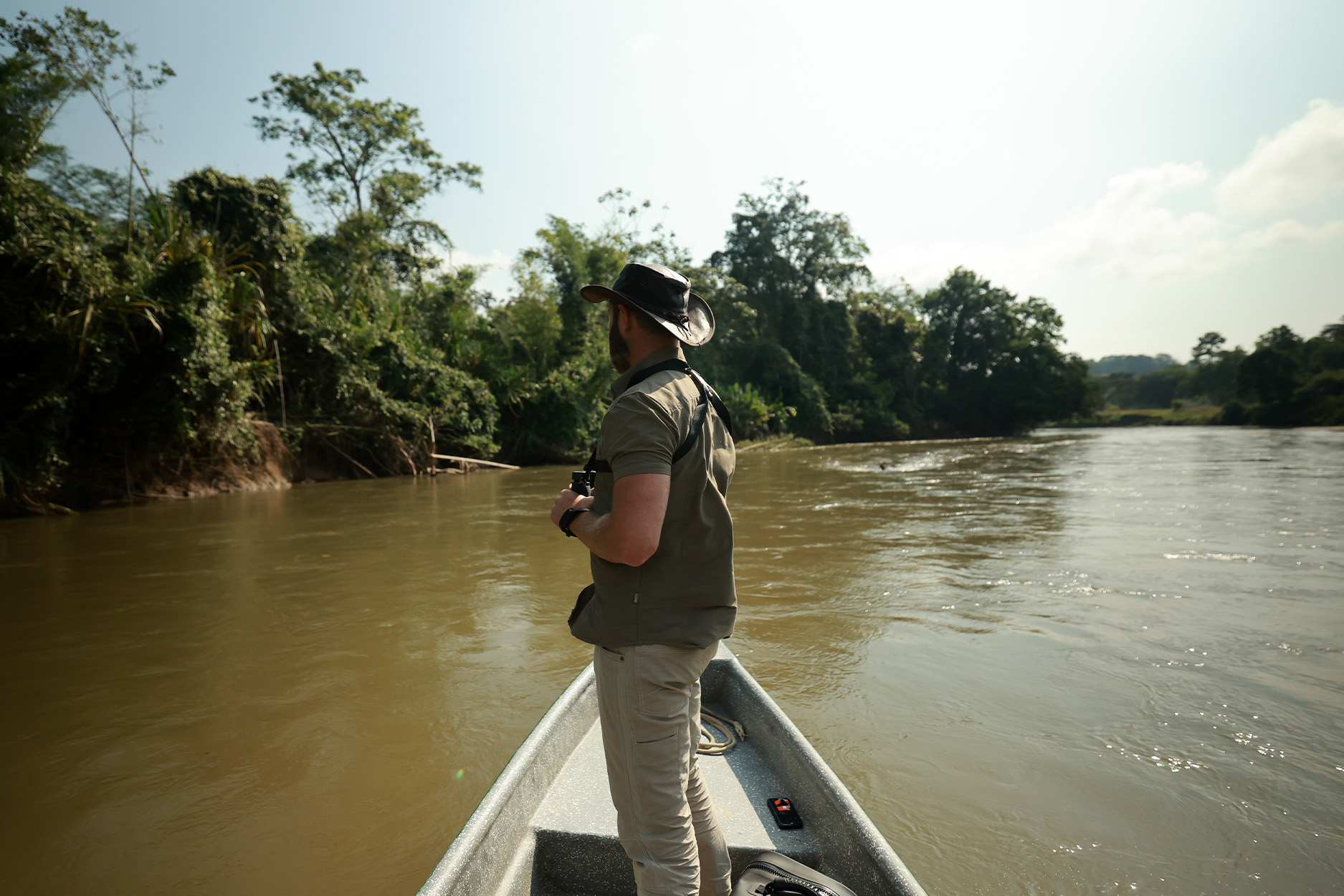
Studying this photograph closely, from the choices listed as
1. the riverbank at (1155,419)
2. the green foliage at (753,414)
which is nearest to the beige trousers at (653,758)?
the green foliage at (753,414)

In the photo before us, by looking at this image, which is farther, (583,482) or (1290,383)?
(1290,383)

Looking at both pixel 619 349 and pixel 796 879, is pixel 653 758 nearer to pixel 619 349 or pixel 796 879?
pixel 796 879

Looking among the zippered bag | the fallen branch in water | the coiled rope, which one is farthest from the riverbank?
the zippered bag

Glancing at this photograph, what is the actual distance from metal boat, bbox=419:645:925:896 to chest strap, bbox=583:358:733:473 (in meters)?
0.92

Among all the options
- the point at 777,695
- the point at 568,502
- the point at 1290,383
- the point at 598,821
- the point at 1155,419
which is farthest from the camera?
the point at 1155,419

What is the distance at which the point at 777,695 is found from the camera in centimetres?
352

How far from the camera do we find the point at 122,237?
1079cm

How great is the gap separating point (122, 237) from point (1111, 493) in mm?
16077

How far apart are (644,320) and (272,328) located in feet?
45.7

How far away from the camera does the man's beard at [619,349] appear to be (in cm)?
152

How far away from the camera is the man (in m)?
1.34

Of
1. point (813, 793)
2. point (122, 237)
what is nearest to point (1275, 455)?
point (813, 793)

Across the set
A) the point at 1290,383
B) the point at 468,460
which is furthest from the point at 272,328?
the point at 1290,383

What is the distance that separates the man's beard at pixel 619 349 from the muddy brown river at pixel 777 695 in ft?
5.64
